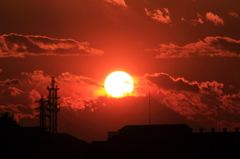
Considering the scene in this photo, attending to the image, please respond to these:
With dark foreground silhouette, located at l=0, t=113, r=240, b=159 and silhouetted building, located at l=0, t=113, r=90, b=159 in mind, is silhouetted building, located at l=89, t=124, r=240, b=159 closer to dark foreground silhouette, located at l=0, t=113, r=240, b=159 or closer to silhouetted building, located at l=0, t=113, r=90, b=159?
dark foreground silhouette, located at l=0, t=113, r=240, b=159

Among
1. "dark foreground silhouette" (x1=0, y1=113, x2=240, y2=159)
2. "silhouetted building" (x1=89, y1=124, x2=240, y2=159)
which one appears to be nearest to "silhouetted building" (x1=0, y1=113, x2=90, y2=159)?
"dark foreground silhouette" (x1=0, y1=113, x2=240, y2=159)

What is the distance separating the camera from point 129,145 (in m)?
95.6

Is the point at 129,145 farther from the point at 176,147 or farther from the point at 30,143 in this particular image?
the point at 30,143

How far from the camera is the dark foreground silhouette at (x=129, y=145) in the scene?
3580 inches

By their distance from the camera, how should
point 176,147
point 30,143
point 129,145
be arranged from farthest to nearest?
point 30,143
point 129,145
point 176,147

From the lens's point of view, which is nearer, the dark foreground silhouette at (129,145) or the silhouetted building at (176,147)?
the silhouetted building at (176,147)

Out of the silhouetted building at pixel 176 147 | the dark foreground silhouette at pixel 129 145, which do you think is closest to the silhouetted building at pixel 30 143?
the dark foreground silhouette at pixel 129 145

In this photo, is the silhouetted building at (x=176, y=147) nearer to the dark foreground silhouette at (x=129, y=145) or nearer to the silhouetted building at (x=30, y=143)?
the dark foreground silhouette at (x=129, y=145)

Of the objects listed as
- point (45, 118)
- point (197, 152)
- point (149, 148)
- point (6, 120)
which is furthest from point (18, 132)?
point (197, 152)

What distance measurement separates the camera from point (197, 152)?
8981 cm

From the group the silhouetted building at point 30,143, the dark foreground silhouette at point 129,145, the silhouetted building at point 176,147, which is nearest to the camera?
the silhouetted building at point 176,147

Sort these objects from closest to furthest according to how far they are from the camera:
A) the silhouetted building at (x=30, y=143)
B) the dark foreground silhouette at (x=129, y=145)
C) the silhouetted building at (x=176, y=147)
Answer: the silhouetted building at (x=176, y=147) → the dark foreground silhouette at (x=129, y=145) → the silhouetted building at (x=30, y=143)

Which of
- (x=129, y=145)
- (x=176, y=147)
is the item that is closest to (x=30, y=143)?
(x=129, y=145)

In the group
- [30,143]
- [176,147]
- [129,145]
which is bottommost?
[30,143]
